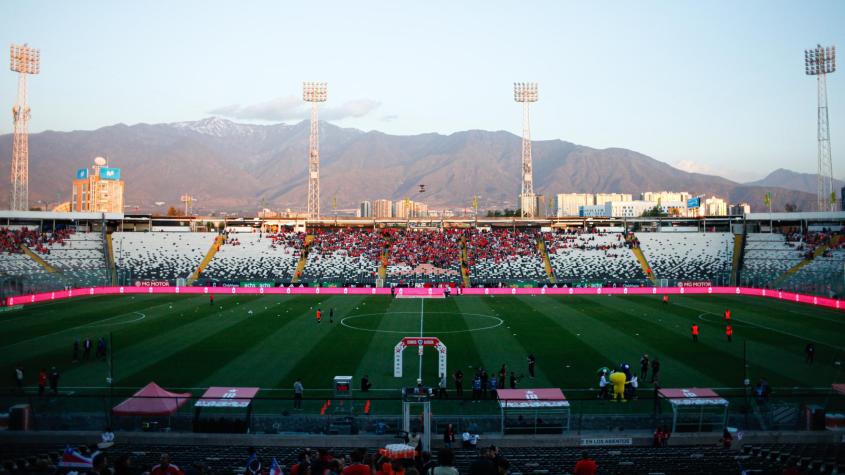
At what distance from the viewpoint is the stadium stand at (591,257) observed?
232ft

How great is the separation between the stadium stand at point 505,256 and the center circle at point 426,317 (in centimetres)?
2141

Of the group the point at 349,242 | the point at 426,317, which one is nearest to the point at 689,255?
the point at 426,317

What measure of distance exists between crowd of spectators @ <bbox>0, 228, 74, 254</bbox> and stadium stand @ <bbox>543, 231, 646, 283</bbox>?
60.2 metres

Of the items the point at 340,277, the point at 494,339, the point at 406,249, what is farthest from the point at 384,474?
the point at 406,249

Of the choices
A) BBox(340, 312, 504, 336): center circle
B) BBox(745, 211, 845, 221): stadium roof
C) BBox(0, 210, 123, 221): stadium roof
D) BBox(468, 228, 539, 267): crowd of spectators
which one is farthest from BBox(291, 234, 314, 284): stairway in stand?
BBox(745, 211, 845, 221): stadium roof

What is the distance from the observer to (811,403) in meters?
19.9

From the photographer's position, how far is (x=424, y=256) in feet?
256

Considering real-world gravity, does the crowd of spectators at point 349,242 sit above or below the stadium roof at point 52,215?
below

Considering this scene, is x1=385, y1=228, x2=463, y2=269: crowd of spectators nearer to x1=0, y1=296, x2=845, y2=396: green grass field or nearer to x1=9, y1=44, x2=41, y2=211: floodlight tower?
x1=0, y1=296, x2=845, y2=396: green grass field

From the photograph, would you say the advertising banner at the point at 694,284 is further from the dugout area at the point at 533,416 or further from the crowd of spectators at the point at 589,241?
the dugout area at the point at 533,416

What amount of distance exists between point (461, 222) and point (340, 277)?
3524 cm

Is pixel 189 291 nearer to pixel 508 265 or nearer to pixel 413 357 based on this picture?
pixel 508 265

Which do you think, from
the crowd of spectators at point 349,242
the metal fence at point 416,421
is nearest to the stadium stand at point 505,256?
the crowd of spectators at point 349,242

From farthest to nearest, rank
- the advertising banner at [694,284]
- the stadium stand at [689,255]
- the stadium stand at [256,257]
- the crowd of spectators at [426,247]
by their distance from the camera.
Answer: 1. the crowd of spectators at [426,247]
2. the stadium stand at [256,257]
3. the stadium stand at [689,255]
4. the advertising banner at [694,284]
